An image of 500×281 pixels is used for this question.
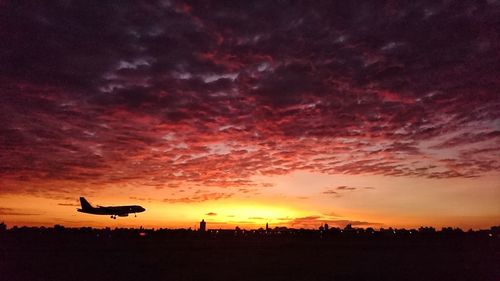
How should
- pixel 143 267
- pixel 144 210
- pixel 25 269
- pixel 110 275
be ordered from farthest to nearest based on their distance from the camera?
pixel 144 210
pixel 143 267
pixel 25 269
pixel 110 275

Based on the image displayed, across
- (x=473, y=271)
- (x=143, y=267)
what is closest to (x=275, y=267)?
(x=143, y=267)

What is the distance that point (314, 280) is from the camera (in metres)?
28.7

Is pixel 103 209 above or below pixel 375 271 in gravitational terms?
above

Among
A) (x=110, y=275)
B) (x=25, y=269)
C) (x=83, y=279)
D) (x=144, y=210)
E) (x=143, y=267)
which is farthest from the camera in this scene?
(x=144, y=210)

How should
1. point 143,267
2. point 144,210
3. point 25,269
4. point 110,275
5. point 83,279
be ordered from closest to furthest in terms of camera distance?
1. point 83,279
2. point 110,275
3. point 25,269
4. point 143,267
5. point 144,210

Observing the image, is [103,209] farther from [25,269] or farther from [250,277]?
[250,277]

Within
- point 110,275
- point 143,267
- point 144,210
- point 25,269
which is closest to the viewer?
point 110,275

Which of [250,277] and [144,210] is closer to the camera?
[250,277]

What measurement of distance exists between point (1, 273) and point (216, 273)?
53.0 feet

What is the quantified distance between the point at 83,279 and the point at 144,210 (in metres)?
94.1

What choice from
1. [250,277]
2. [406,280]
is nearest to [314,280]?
[250,277]

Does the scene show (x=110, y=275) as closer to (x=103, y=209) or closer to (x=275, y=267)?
(x=275, y=267)

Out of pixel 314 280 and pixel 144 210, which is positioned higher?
pixel 144 210

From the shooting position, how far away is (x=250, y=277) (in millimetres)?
29984
